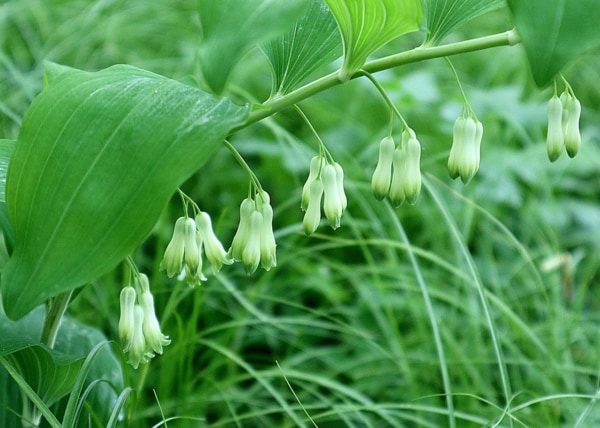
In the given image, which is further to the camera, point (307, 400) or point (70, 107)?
point (307, 400)

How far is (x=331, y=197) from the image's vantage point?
1065mm

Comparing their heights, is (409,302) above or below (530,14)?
below

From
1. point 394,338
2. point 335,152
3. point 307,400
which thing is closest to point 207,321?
point 307,400

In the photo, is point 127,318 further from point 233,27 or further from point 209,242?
point 233,27

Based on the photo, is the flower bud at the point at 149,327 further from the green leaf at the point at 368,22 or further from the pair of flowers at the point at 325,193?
A: the green leaf at the point at 368,22

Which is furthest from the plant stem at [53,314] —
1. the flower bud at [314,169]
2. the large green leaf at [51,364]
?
the flower bud at [314,169]

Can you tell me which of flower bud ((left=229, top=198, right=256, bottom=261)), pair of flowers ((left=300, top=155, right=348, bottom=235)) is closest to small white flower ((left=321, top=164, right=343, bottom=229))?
pair of flowers ((left=300, top=155, right=348, bottom=235))

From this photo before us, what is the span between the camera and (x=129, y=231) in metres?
0.85

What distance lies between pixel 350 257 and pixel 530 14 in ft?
6.04

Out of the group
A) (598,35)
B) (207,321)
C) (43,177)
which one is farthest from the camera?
(207,321)

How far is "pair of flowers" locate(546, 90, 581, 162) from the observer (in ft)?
3.46

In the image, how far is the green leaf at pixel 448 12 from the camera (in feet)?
3.35

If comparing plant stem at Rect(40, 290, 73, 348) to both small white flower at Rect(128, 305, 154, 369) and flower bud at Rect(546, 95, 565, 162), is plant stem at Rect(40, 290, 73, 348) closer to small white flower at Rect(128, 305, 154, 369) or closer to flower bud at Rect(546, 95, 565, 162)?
small white flower at Rect(128, 305, 154, 369)

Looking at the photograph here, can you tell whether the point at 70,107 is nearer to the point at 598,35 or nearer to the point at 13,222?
the point at 13,222
